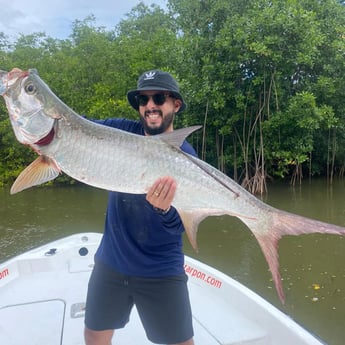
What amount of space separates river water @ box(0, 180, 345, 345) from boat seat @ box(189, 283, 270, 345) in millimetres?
1175

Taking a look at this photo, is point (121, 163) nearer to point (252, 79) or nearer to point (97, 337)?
point (97, 337)

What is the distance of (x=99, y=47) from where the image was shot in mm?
23703

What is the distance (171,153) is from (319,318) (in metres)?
4.55

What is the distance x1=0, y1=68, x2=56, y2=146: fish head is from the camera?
212 cm

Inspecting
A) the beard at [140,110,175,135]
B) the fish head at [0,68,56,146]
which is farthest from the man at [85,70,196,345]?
the fish head at [0,68,56,146]

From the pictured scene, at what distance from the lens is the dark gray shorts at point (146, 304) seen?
2.48 metres

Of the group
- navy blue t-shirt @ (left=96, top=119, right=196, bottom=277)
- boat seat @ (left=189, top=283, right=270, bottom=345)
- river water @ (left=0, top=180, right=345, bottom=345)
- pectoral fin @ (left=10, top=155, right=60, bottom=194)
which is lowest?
river water @ (left=0, top=180, right=345, bottom=345)

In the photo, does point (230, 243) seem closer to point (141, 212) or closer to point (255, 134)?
point (141, 212)

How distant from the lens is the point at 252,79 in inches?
653

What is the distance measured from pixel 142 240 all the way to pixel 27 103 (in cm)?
105

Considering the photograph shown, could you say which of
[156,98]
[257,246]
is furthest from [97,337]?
[257,246]

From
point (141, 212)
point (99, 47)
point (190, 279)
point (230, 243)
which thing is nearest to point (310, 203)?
point (230, 243)

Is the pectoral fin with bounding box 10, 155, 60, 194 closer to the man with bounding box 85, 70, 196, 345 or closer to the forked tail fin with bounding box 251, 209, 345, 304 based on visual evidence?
the man with bounding box 85, 70, 196, 345

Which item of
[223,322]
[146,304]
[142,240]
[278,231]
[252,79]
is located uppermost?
[252,79]
